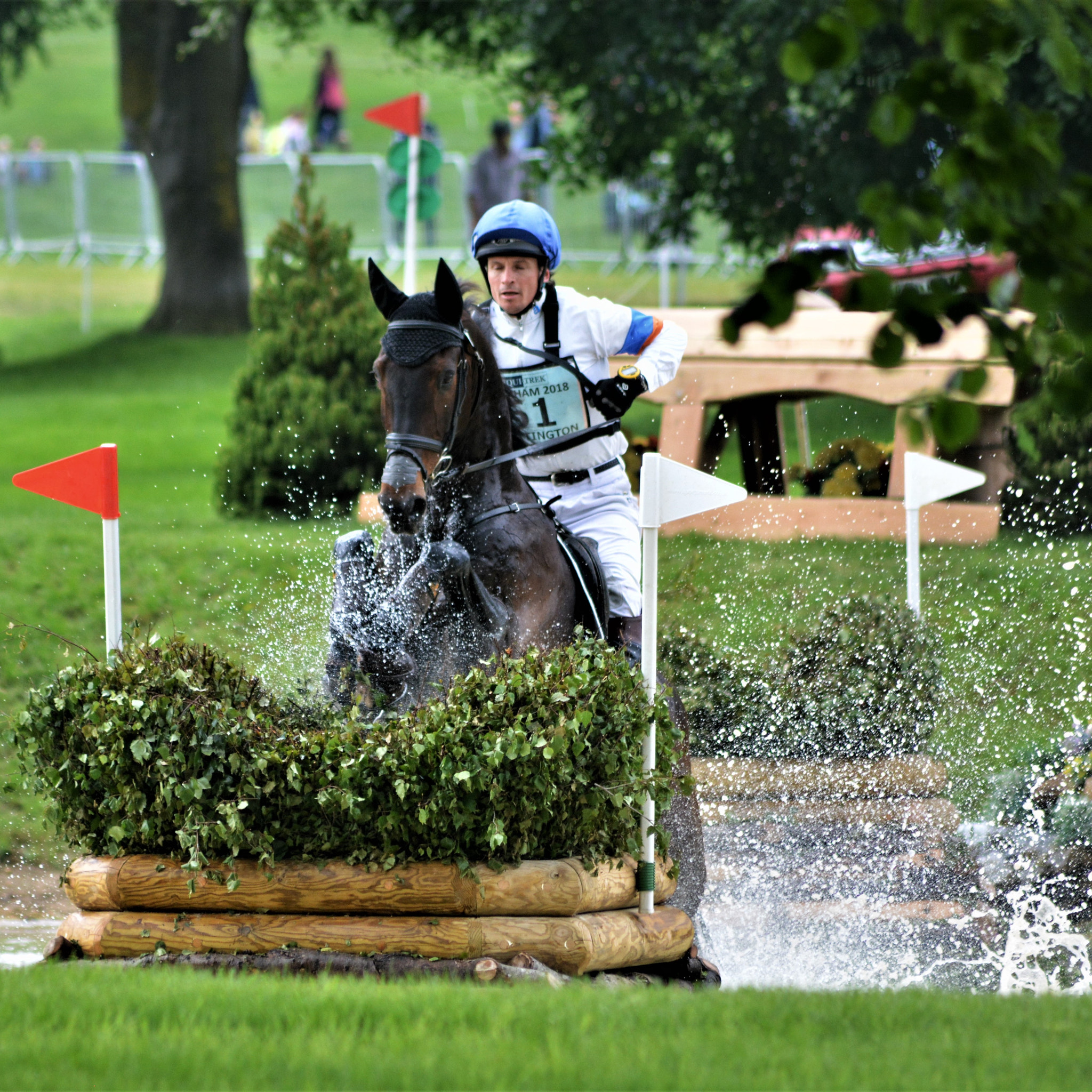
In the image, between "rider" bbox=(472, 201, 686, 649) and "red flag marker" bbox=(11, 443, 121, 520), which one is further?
"rider" bbox=(472, 201, 686, 649)

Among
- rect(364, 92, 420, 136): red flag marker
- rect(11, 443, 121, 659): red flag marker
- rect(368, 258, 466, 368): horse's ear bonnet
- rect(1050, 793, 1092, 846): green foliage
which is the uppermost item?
rect(364, 92, 420, 136): red flag marker

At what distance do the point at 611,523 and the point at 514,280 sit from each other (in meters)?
0.94

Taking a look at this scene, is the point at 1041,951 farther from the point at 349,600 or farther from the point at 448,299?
the point at 448,299

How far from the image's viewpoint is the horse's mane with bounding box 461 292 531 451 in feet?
17.7

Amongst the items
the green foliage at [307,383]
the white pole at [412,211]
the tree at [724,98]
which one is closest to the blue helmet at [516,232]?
the tree at [724,98]

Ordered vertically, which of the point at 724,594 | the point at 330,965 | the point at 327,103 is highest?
the point at 327,103

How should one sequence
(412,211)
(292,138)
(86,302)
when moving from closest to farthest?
(412,211)
(86,302)
(292,138)

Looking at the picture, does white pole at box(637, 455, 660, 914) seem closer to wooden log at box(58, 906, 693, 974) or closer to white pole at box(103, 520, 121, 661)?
wooden log at box(58, 906, 693, 974)

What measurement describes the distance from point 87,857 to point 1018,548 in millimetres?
8467

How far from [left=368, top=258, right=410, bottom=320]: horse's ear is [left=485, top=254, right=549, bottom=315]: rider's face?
0.57 m

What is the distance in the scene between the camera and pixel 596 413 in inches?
236

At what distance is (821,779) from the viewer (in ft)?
26.0

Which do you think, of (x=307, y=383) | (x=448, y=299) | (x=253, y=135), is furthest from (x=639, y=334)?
(x=253, y=135)

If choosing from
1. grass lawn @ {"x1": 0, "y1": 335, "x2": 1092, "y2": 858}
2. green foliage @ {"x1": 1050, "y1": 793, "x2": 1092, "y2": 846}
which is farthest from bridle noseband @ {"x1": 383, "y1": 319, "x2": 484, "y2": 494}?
green foliage @ {"x1": 1050, "y1": 793, "x2": 1092, "y2": 846}
